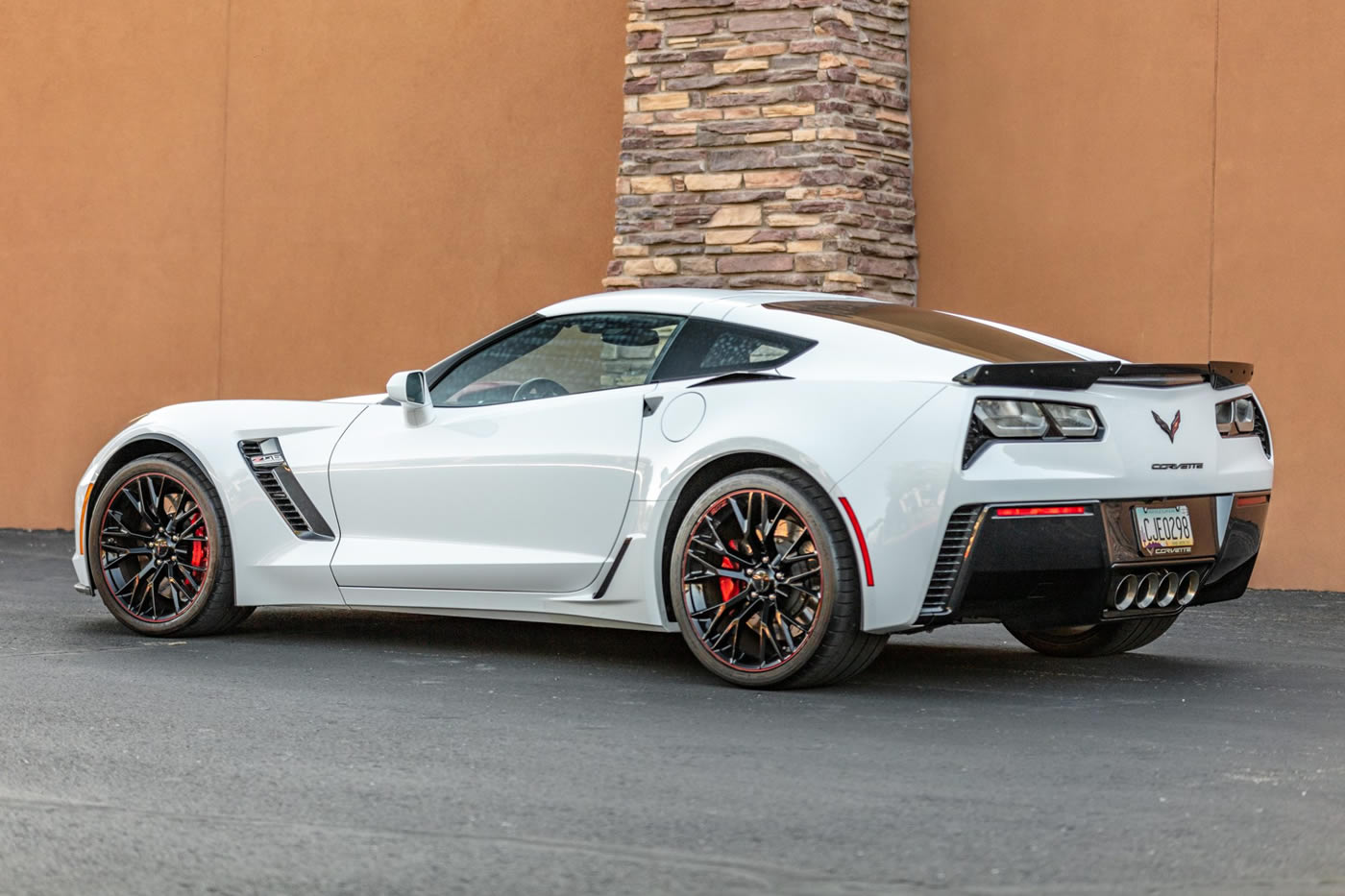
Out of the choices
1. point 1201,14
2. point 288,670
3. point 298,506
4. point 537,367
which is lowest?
point 288,670

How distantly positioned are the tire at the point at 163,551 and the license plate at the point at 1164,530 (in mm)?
3563

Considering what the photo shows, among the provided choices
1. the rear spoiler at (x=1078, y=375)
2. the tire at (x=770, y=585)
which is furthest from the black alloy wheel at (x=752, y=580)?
the rear spoiler at (x=1078, y=375)

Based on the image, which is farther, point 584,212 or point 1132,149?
point 584,212

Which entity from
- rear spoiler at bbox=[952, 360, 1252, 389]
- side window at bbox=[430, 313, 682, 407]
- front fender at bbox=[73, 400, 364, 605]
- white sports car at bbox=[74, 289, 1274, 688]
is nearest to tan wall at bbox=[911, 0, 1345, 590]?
white sports car at bbox=[74, 289, 1274, 688]

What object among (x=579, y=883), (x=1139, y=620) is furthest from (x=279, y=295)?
(x=579, y=883)

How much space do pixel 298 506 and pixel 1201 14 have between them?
6088 mm

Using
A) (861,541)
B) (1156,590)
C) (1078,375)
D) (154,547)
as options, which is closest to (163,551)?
(154,547)

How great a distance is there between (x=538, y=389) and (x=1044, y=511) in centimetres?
206

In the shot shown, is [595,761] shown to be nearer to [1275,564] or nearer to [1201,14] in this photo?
[1275,564]

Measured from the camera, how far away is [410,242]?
12.4 m

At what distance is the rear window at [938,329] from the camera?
5984 millimetres

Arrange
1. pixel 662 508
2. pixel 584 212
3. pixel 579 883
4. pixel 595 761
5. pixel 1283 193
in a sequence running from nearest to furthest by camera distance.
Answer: pixel 579 883 → pixel 595 761 → pixel 662 508 → pixel 1283 193 → pixel 584 212

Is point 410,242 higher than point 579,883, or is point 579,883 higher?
point 410,242

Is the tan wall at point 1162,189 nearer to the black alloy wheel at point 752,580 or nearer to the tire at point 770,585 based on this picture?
the tire at point 770,585
